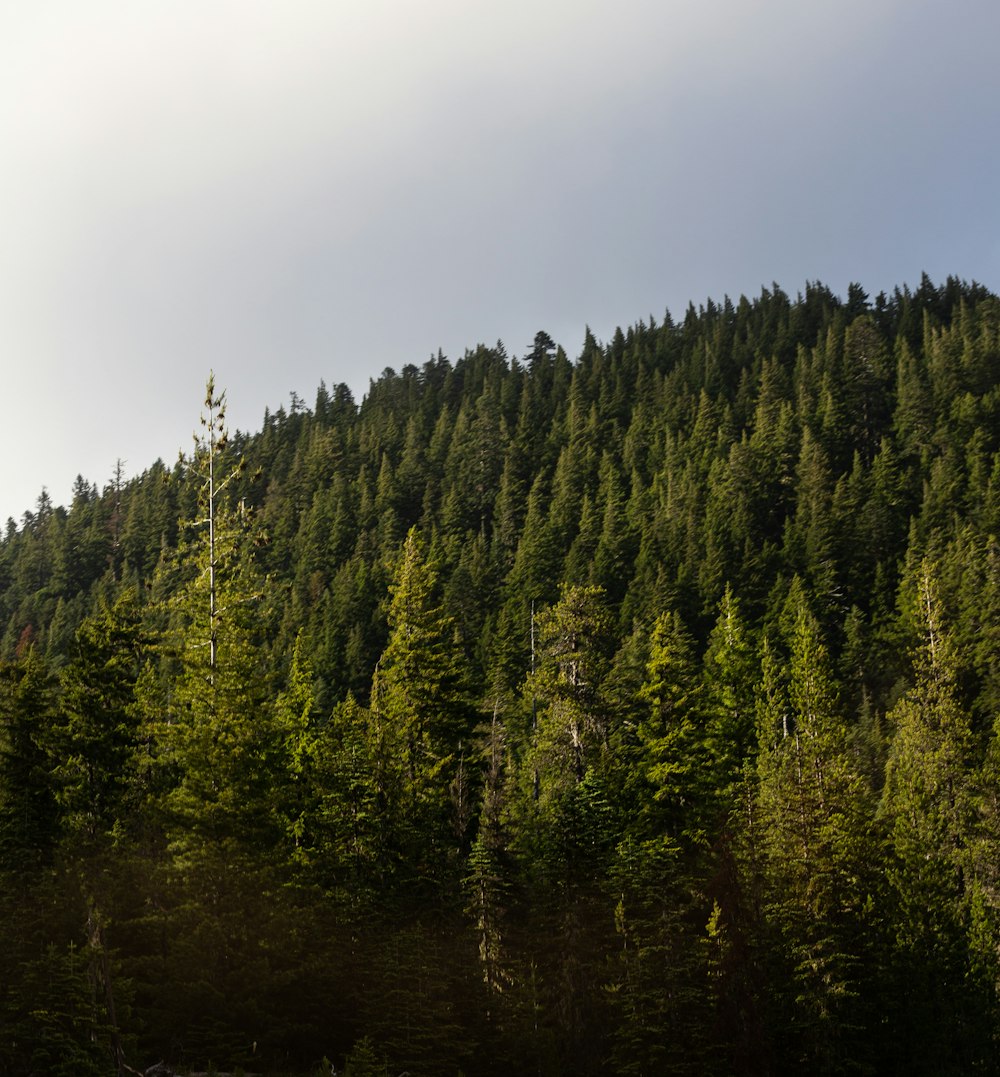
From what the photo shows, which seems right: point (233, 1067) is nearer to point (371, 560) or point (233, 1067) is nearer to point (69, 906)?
point (69, 906)

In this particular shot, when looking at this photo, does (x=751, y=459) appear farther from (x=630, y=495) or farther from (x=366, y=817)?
(x=366, y=817)

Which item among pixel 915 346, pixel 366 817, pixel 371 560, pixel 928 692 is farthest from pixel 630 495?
pixel 366 817

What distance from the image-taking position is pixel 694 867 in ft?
114

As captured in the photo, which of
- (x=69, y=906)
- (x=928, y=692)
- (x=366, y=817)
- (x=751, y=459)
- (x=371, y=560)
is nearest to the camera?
(x=69, y=906)

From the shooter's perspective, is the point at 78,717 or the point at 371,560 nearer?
the point at 78,717

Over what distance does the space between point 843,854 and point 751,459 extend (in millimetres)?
113097

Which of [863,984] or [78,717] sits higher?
[78,717]

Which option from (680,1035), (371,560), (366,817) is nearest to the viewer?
(680,1035)

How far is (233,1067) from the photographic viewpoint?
22438 millimetres

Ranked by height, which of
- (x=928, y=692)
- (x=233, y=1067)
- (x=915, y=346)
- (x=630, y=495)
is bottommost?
(x=233, y=1067)

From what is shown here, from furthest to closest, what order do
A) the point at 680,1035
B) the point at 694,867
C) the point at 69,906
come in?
the point at 694,867
the point at 680,1035
the point at 69,906

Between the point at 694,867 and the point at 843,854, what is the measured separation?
212 inches

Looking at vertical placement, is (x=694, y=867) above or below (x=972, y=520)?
below

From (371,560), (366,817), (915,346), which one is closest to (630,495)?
(371,560)
